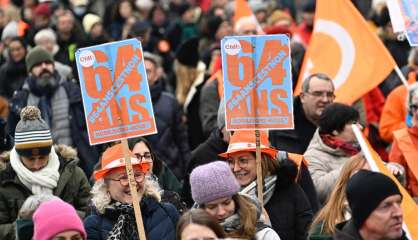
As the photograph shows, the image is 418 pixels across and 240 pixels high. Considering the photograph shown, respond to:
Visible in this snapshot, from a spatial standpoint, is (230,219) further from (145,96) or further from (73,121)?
(73,121)

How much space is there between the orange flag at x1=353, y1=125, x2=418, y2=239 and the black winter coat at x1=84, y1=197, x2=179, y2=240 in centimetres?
134

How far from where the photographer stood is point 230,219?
9227mm

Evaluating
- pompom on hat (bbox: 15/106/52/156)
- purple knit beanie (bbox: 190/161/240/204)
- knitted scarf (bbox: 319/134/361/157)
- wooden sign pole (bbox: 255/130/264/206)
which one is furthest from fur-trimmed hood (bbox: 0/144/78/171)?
purple knit beanie (bbox: 190/161/240/204)

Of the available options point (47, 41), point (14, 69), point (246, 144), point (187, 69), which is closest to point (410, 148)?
point (246, 144)

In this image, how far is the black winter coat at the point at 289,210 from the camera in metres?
10.5

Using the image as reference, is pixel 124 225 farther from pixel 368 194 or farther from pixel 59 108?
pixel 59 108

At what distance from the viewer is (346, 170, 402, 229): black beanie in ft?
27.1

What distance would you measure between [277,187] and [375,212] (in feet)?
7.87

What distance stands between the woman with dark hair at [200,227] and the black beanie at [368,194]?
0.78m

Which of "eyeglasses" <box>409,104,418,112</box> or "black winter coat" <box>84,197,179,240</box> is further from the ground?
"eyeglasses" <box>409,104,418,112</box>

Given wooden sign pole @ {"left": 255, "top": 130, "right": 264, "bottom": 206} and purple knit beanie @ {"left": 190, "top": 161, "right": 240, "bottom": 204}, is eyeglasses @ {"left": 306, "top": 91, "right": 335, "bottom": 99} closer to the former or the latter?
wooden sign pole @ {"left": 255, "top": 130, "right": 264, "bottom": 206}

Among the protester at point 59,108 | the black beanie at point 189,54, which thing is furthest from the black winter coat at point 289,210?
the black beanie at point 189,54

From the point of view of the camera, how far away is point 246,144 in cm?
1070

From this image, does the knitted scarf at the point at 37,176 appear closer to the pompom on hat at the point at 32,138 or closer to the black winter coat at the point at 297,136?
the pompom on hat at the point at 32,138
